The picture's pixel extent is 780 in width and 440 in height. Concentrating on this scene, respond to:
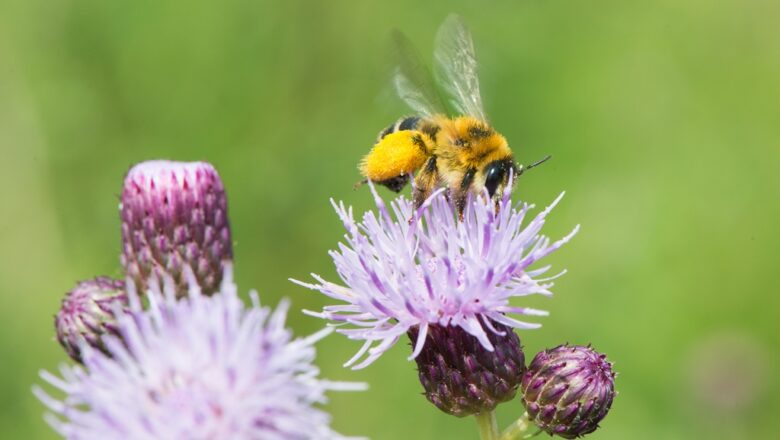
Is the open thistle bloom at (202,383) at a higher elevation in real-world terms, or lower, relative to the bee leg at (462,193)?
lower

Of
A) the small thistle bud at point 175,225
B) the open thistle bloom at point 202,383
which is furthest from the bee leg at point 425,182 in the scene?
the open thistle bloom at point 202,383

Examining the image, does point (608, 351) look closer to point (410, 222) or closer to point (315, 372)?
point (410, 222)

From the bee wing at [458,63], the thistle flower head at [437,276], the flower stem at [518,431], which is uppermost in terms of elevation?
the bee wing at [458,63]

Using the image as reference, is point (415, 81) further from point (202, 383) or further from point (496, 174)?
point (202, 383)

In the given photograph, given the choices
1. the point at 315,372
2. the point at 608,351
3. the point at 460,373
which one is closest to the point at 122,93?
the point at 608,351

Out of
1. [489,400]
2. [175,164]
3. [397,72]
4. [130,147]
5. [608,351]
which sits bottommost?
[489,400]

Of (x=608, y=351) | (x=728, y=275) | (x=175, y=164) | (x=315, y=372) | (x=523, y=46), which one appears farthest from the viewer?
(x=523, y=46)

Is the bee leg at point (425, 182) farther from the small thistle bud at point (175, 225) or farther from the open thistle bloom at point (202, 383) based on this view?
the open thistle bloom at point (202, 383)
